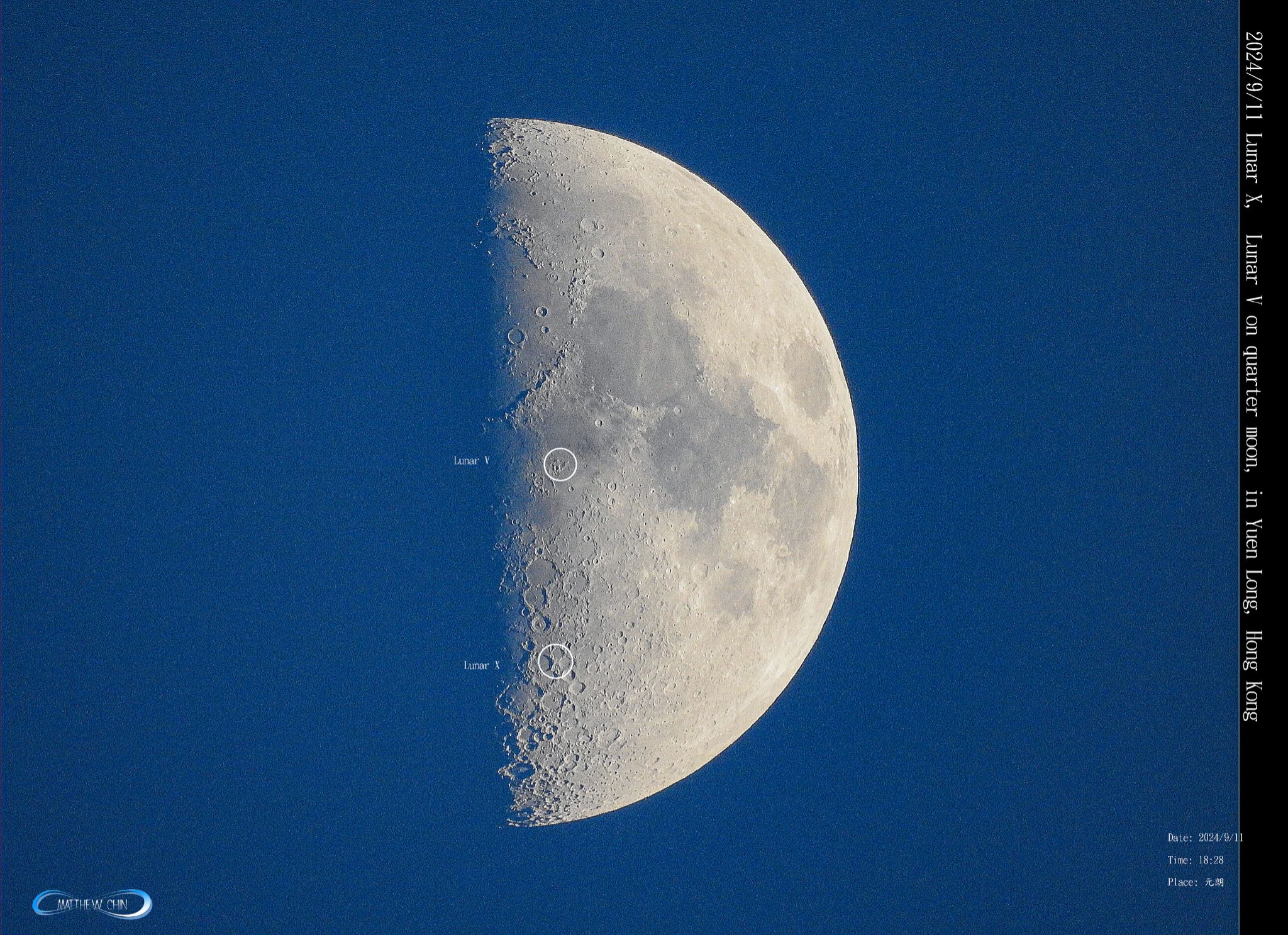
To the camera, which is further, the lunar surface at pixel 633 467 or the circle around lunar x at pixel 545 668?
the circle around lunar x at pixel 545 668

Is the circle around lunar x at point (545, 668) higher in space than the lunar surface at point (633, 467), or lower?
lower

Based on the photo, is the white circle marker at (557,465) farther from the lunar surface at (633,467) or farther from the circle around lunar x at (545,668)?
the circle around lunar x at (545,668)

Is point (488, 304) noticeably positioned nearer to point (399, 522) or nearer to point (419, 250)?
point (419, 250)

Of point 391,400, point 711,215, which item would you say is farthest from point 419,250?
point 711,215

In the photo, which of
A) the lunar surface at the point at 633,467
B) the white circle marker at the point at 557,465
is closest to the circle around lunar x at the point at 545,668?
the lunar surface at the point at 633,467

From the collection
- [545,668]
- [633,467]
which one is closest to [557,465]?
[633,467]

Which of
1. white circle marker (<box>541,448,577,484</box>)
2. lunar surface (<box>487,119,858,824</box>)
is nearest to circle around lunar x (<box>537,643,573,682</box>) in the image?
lunar surface (<box>487,119,858,824</box>)
